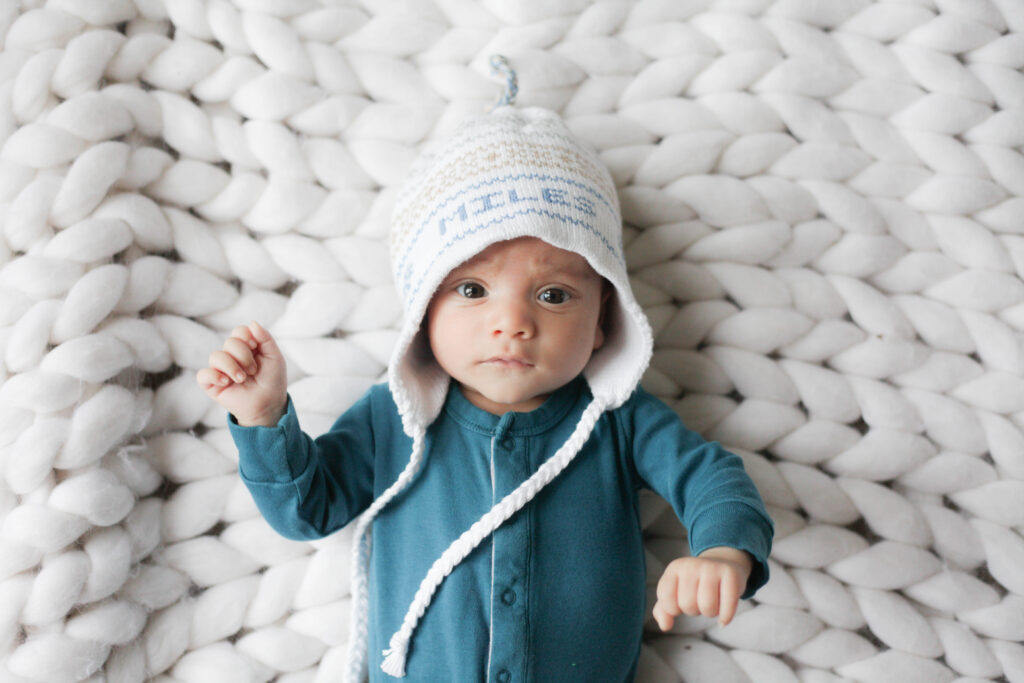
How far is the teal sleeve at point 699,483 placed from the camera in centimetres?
80

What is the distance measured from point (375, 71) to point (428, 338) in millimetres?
386

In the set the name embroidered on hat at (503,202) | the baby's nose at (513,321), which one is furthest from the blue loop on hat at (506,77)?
the baby's nose at (513,321)

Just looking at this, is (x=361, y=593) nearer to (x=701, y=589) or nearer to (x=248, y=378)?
(x=248, y=378)

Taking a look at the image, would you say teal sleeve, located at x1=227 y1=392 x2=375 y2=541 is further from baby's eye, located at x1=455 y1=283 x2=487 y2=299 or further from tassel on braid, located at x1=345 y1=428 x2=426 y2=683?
baby's eye, located at x1=455 y1=283 x2=487 y2=299

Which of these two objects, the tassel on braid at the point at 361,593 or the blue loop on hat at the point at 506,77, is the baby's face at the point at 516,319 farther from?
the blue loop on hat at the point at 506,77

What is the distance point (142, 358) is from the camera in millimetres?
992

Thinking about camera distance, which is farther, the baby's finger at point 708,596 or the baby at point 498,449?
the baby at point 498,449

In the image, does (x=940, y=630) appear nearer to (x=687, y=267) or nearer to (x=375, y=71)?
(x=687, y=267)

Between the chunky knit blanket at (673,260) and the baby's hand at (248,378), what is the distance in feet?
0.52

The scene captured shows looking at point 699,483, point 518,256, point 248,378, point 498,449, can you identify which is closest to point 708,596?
point 699,483

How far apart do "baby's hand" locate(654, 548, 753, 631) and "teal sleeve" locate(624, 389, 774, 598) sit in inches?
1.7

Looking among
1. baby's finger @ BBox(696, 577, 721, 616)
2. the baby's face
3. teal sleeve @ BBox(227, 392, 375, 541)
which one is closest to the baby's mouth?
the baby's face

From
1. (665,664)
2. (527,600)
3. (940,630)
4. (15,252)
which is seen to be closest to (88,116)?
(15,252)

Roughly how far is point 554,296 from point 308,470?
0.35 m
